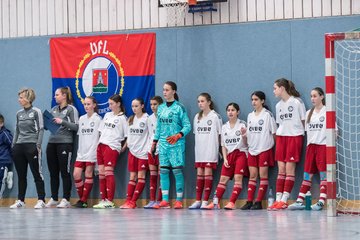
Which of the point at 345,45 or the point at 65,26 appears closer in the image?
the point at 345,45

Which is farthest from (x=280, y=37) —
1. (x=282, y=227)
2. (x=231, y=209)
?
(x=282, y=227)

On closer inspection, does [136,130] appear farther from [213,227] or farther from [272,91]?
[213,227]

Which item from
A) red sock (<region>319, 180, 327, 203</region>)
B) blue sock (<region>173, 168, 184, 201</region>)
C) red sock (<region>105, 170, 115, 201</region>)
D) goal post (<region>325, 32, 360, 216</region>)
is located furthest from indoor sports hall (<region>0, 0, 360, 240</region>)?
red sock (<region>105, 170, 115, 201</region>)

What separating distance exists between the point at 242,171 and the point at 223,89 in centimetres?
175

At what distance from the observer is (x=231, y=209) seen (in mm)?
16031

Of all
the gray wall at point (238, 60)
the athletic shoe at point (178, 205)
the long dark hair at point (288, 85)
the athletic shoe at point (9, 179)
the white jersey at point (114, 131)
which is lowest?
the athletic shoe at point (178, 205)

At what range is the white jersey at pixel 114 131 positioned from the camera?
17500 mm

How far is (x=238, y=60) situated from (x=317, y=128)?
2351 mm

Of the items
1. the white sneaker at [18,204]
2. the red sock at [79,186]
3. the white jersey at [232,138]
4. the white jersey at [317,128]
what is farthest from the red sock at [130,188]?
the white jersey at [317,128]

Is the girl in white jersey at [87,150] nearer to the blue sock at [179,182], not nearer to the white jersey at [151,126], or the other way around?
the white jersey at [151,126]

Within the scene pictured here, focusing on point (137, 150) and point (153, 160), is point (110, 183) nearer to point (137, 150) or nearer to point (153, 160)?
point (137, 150)

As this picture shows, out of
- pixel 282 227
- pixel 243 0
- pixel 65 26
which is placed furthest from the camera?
pixel 65 26

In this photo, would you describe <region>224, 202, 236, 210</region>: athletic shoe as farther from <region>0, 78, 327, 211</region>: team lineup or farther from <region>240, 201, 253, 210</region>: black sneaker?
<region>240, 201, 253, 210</region>: black sneaker

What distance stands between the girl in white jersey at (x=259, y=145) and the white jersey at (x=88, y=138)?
347cm
